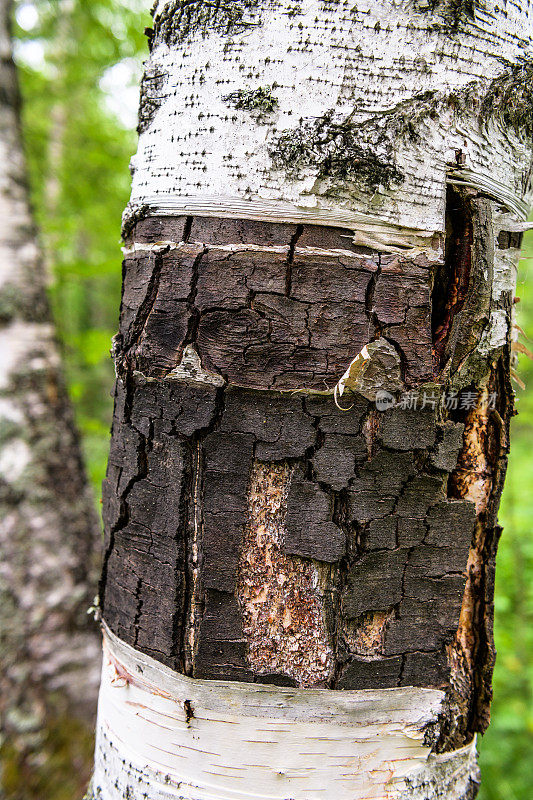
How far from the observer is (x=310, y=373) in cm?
81

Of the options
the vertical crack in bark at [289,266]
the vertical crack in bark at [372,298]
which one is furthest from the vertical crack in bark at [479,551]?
the vertical crack in bark at [289,266]

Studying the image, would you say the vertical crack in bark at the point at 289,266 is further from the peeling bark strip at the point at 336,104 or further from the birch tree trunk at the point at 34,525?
the birch tree trunk at the point at 34,525

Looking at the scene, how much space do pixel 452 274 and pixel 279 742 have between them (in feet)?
2.69

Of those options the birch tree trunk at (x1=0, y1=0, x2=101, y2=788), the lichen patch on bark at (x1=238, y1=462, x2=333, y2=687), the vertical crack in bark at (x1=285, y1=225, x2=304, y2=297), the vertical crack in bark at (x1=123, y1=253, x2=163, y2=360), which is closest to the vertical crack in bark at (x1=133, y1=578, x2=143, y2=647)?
the lichen patch on bark at (x1=238, y1=462, x2=333, y2=687)

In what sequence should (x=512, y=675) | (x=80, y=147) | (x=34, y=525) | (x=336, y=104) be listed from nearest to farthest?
1. (x=336, y=104)
2. (x=34, y=525)
3. (x=512, y=675)
4. (x=80, y=147)

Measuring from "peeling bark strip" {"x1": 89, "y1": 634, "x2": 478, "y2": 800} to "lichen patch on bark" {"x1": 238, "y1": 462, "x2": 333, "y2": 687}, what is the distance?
5 centimetres

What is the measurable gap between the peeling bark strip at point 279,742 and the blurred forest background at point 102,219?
2.01m

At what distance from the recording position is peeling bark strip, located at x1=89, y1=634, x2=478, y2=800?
33.3 inches

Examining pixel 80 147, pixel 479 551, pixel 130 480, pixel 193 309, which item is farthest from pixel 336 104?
pixel 80 147

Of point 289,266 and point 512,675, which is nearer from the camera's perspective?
point 289,266

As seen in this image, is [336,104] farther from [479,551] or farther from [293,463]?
[479,551]

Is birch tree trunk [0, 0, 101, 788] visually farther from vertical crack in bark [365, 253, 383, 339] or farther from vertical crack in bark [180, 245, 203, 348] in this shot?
vertical crack in bark [365, 253, 383, 339]

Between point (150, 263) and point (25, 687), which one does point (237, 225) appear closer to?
point (150, 263)

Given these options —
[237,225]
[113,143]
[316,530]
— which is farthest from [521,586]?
[113,143]
